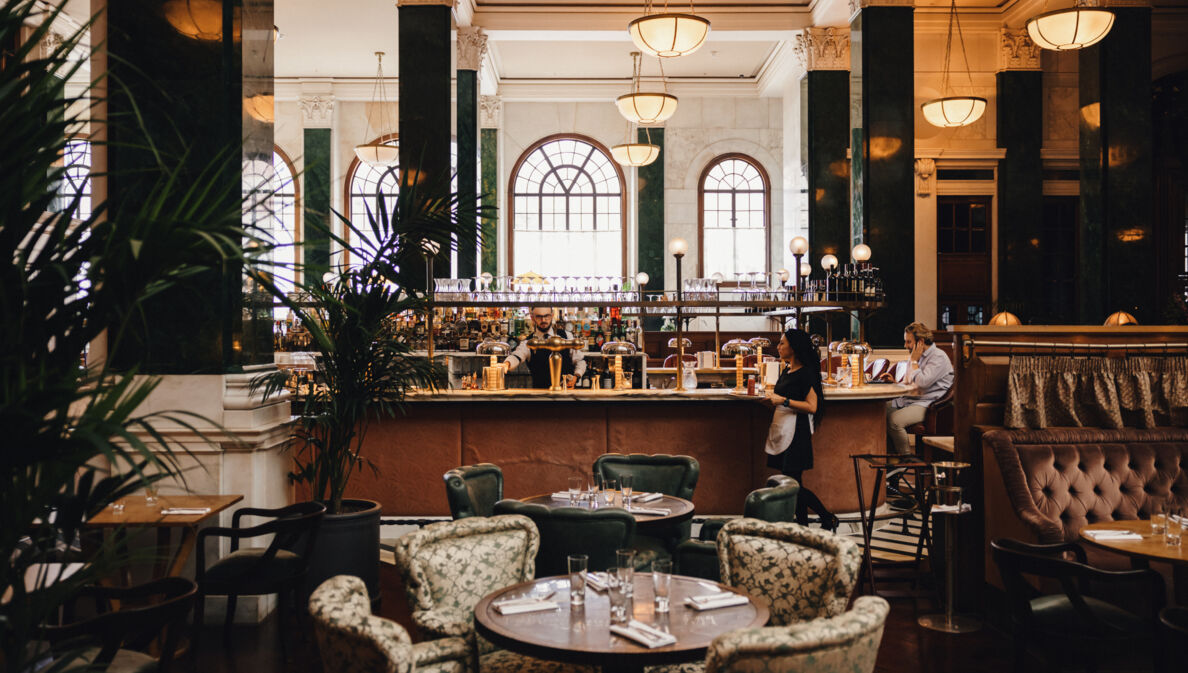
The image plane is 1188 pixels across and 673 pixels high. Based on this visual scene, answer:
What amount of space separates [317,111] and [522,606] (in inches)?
662

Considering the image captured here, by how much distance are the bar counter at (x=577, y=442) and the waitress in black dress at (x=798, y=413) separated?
82 centimetres

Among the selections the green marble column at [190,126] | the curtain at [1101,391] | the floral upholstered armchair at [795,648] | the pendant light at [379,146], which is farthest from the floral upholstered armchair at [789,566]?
the pendant light at [379,146]

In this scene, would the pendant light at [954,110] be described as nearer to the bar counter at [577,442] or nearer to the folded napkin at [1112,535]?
the bar counter at [577,442]

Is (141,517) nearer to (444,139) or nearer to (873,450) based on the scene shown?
(873,450)

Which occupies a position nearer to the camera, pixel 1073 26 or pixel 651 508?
pixel 651 508

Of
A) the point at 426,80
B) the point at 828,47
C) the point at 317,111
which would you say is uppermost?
the point at 317,111

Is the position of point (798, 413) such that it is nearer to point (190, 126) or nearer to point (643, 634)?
point (643, 634)

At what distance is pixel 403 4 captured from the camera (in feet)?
35.4

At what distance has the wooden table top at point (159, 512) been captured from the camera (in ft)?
13.9

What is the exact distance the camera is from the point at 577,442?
7.70m

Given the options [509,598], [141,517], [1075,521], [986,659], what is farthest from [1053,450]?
[141,517]

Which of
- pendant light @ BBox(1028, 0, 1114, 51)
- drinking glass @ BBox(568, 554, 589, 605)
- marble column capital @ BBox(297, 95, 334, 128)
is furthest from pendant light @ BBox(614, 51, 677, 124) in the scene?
drinking glass @ BBox(568, 554, 589, 605)

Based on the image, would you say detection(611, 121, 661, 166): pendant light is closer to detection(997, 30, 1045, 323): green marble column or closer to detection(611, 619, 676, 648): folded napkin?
detection(997, 30, 1045, 323): green marble column

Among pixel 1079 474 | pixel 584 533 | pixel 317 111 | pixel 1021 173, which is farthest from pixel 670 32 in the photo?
pixel 317 111
